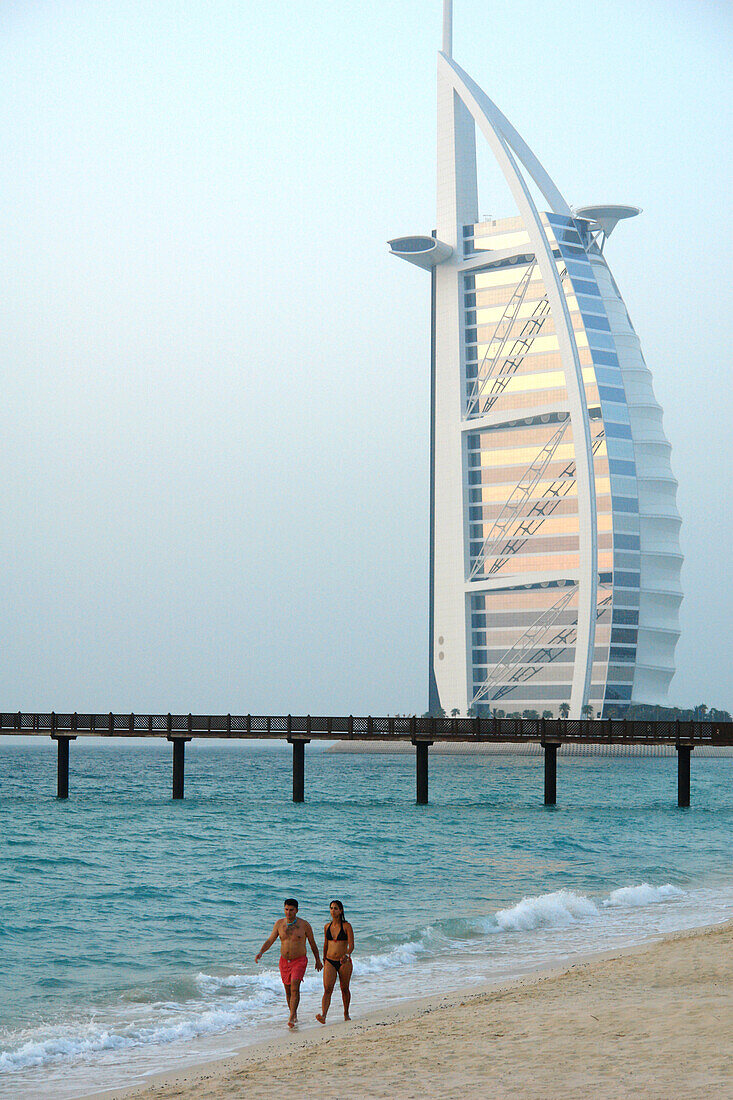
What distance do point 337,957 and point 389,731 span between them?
39210mm

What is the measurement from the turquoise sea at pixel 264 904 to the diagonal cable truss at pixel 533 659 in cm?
8301

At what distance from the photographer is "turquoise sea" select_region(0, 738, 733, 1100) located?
51.2 feet

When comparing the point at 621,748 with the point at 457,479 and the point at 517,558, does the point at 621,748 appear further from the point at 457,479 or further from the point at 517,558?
the point at 457,479

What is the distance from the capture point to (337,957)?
48.3ft

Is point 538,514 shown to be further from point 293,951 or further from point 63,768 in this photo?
point 293,951

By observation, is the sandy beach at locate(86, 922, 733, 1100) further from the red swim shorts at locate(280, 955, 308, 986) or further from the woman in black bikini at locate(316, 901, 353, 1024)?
the red swim shorts at locate(280, 955, 308, 986)

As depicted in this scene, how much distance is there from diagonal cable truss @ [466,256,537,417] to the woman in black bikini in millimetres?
131590

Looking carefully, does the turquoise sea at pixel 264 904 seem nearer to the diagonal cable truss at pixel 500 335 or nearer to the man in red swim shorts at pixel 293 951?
the man in red swim shorts at pixel 293 951

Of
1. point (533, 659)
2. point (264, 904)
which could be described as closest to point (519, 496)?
point (533, 659)

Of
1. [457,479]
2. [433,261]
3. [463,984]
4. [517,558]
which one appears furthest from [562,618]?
[463,984]

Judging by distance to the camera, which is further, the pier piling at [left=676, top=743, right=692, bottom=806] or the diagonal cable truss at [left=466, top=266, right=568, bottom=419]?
the diagonal cable truss at [left=466, top=266, right=568, bottom=419]

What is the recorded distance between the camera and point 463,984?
1758 centimetres

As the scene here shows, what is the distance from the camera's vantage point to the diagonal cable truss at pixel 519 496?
14000 cm

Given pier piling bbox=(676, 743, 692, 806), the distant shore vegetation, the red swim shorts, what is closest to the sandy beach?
the red swim shorts
